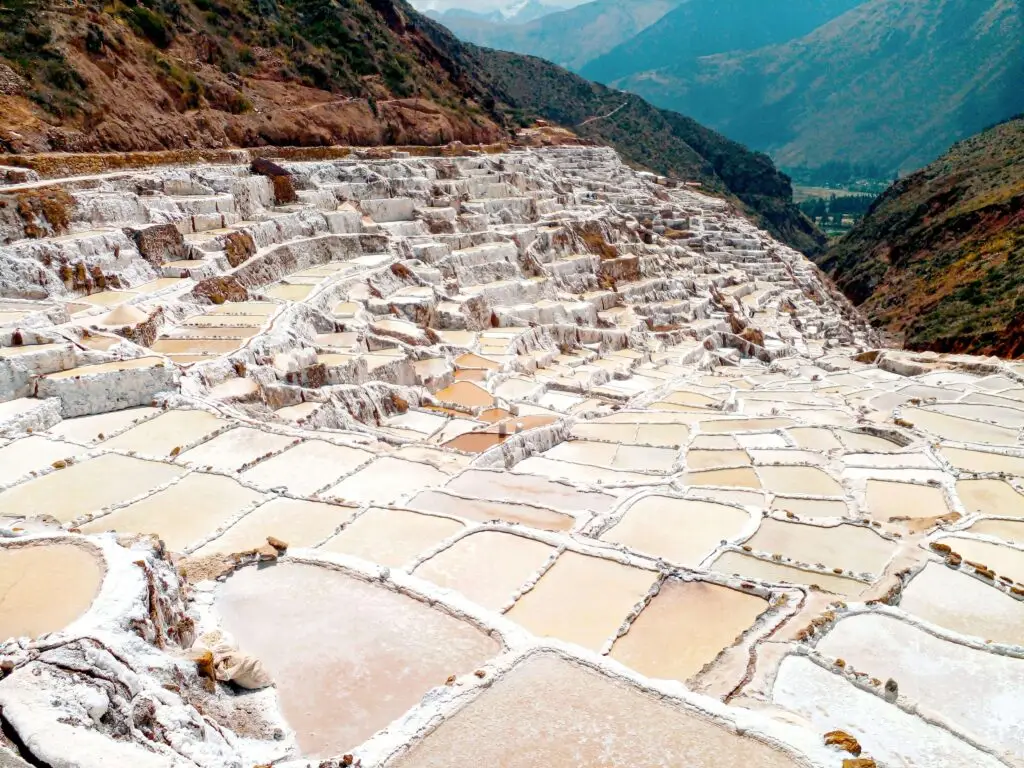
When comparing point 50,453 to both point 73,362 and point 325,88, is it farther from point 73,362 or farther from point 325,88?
point 325,88

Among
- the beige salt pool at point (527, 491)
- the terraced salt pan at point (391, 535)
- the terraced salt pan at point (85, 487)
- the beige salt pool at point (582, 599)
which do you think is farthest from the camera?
the beige salt pool at point (527, 491)

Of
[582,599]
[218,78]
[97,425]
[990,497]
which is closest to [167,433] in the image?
[97,425]

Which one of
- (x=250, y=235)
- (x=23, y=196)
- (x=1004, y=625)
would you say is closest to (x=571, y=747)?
(x=1004, y=625)

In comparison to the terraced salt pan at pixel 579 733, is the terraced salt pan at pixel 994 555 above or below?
below

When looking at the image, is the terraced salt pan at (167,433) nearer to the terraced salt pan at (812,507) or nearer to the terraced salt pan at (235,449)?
the terraced salt pan at (235,449)

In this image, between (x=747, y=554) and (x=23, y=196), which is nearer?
(x=747, y=554)

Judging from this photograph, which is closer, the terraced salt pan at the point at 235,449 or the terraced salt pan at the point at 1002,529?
the terraced salt pan at the point at 1002,529

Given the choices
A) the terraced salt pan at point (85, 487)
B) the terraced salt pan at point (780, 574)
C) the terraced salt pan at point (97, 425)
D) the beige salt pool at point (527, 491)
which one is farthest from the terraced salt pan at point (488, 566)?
the terraced salt pan at point (97, 425)
